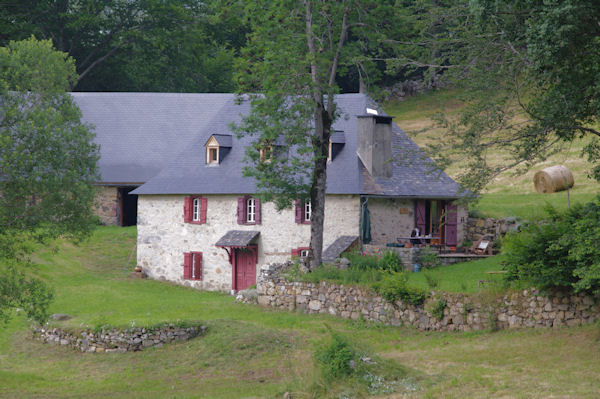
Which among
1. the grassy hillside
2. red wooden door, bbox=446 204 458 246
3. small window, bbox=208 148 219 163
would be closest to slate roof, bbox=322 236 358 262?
red wooden door, bbox=446 204 458 246

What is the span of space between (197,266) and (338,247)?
6.84 m

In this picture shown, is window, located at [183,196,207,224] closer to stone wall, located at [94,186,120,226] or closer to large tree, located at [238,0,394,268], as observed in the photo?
large tree, located at [238,0,394,268]

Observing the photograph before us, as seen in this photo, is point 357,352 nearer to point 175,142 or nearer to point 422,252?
point 422,252

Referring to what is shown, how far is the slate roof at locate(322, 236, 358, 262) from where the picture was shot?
2681cm

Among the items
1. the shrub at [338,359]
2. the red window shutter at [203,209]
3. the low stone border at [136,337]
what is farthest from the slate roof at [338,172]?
the shrub at [338,359]

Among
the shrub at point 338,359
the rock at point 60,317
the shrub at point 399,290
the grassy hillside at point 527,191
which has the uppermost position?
the grassy hillside at point 527,191

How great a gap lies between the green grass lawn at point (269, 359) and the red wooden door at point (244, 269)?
3.50 meters

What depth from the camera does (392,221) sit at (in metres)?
28.6

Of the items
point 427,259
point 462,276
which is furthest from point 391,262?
point 462,276

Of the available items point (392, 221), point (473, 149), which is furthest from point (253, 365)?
point (392, 221)

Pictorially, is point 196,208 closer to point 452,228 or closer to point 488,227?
point 452,228

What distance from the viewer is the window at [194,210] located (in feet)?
102

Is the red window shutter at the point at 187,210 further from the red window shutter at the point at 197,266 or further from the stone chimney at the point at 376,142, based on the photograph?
the stone chimney at the point at 376,142

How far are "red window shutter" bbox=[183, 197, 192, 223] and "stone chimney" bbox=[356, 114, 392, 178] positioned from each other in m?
7.46
